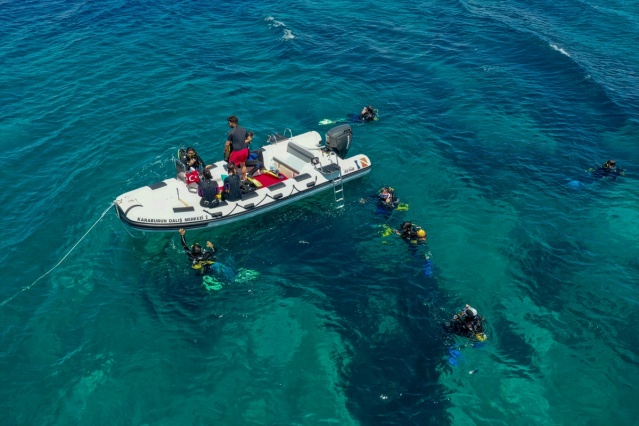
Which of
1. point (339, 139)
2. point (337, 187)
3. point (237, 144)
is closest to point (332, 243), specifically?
point (337, 187)

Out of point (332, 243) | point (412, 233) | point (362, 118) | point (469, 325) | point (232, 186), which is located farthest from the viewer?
point (362, 118)

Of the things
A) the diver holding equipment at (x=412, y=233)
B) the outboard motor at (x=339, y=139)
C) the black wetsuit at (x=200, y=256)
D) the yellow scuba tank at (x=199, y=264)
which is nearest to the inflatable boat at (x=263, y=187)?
the outboard motor at (x=339, y=139)

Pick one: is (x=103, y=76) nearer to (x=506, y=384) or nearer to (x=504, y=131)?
(x=504, y=131)

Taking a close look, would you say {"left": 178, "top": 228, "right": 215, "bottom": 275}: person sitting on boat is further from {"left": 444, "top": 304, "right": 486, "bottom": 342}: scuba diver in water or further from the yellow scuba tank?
{"left": 444, "top": 304, "right": 486, "bottom": 342}: scuba diver in water

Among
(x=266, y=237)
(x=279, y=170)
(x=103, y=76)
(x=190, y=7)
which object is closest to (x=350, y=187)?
(x=279, y=170)

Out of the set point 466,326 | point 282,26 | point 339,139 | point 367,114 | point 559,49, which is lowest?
point 466,326

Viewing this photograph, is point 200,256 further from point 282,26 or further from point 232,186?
point 282,26

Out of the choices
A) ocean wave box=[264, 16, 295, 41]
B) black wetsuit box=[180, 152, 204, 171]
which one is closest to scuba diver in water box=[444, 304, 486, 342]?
black wetsuit box=[180, 152, 204, 171]
